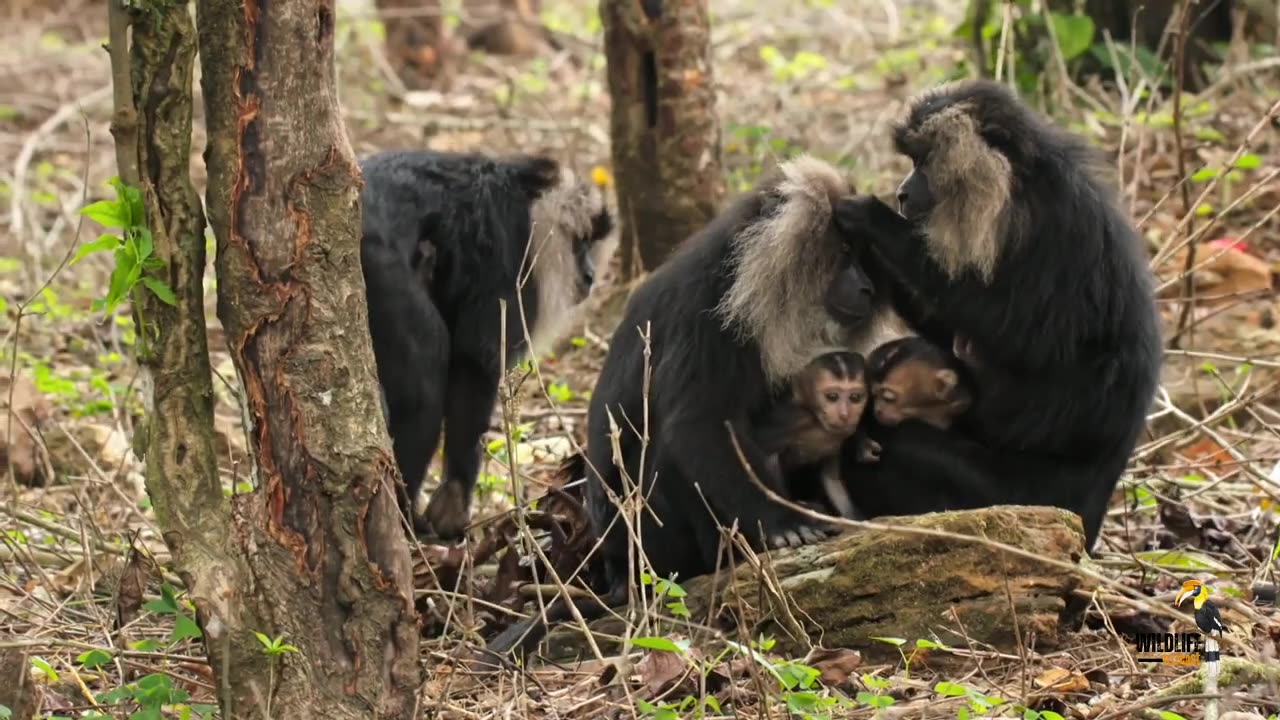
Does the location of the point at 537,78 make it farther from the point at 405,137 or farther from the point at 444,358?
the point at 444,358

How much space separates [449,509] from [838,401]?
1.87m

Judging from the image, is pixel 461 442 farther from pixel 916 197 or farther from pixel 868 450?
pixel 916 197

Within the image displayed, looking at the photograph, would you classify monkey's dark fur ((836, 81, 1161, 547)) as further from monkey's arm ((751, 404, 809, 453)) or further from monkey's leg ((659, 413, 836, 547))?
monkey's leg ((659, 413, 836, 547))

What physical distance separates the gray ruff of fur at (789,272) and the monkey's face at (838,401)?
0.33ft

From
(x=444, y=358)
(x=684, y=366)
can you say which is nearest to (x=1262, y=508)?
(x=684, y=366)

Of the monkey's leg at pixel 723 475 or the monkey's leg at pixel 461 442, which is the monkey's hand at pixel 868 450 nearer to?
the monkey's leg at pixel 723 475

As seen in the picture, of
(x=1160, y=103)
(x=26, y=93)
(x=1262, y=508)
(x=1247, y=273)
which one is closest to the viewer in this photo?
(x=1262, y=508)

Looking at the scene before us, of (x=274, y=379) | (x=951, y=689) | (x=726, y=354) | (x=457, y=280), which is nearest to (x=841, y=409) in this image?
(x=726, y=354)

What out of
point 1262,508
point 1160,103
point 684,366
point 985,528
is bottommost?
point 1262,508

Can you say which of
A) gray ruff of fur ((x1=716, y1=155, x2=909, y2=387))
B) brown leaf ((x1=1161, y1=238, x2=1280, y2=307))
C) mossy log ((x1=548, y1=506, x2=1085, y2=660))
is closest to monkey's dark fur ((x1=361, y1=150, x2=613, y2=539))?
gray ruff of fur ((x1=716, y1=155, x2=909, y2=387))

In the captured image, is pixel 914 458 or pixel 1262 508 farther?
pixel 1262 508

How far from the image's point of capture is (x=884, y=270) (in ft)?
15.7

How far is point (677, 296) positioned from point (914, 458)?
2.95ft

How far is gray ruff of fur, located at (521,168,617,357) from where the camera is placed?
19.6 feet
